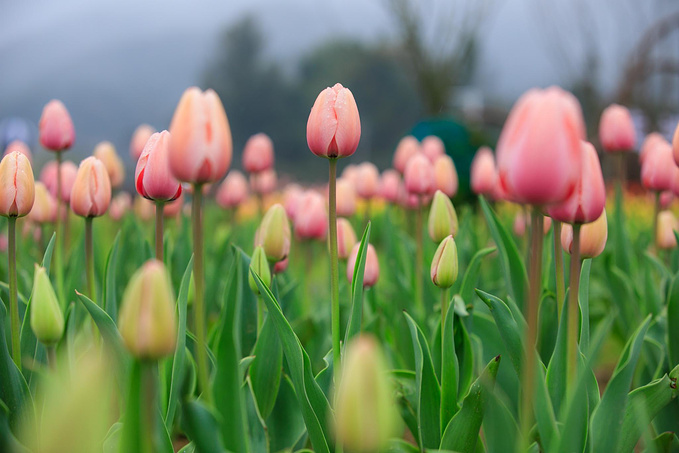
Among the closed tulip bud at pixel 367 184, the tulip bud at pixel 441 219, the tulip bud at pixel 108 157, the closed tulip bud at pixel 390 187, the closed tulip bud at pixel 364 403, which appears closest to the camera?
the closed tulip bud at pixel 364 403

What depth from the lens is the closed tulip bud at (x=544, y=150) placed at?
602 mm

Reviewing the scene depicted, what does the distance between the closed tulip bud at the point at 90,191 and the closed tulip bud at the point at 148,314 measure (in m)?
0.64

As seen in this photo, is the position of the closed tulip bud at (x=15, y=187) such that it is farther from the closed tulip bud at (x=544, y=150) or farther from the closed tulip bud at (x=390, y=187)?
the closed tulip bud at (x=390, y=187)

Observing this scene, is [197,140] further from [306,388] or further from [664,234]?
[664,234]

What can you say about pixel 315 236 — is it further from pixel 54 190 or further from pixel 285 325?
pixel 54 190

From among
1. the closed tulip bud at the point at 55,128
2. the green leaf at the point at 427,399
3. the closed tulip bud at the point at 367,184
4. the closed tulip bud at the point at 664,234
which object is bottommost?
the green leaf at the point at 427,399

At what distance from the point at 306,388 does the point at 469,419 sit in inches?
10.5

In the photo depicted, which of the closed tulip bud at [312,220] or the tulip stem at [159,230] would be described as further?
the closed tulip bud at [312,220]

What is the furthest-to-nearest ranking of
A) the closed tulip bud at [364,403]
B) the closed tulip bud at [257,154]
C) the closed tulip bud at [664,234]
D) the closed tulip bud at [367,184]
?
the closed tulip bud at [367,184] → the closed tulip bud at [257,154] → the closed tulip bud at [664,234] → the closed tulip bud at [364,403]

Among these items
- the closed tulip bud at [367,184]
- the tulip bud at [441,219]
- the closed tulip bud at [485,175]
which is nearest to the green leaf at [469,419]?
the tulip bud at [441,219]

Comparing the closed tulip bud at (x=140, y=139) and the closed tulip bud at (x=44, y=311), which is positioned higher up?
the closed tulip bud at (x=140, y=139)

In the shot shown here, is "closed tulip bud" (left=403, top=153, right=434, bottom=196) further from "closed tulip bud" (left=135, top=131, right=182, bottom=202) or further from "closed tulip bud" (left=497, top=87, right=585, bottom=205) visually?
"closed tulip bud" (left=497, top=87, right=585, bottom=205)

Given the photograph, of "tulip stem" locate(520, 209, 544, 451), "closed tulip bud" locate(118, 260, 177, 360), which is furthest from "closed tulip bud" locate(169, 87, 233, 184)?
"tulip stem" locate(520, 209, 544, 451)

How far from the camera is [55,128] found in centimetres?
159
